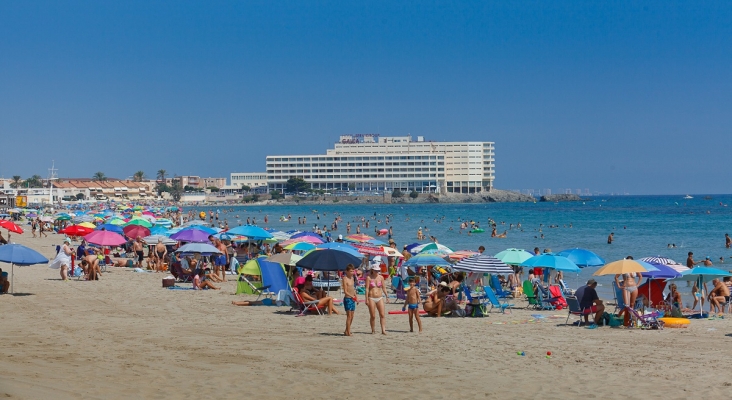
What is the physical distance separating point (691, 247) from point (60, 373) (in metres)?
36.7

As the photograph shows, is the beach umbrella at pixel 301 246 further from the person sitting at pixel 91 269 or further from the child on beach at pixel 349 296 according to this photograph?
the child on beach at pixel 349 296

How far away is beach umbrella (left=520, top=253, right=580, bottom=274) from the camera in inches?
618

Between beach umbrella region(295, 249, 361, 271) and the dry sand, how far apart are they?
0.88m

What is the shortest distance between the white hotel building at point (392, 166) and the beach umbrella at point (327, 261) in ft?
503

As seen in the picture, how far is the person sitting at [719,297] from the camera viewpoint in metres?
14.3

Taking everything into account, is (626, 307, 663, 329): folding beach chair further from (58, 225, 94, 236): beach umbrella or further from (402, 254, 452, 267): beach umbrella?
(58, 225, 94, 236): beach umbrella

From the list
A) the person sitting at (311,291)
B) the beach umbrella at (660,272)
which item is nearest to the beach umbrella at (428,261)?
the person sitting at (311,291)

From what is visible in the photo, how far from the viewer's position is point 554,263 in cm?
1575

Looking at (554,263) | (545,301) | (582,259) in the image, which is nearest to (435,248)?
(582,259)

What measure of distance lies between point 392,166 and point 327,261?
511 feet

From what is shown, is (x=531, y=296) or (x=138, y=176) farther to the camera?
(x=138, y=176)

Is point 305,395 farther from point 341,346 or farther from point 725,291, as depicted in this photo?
point 725,291

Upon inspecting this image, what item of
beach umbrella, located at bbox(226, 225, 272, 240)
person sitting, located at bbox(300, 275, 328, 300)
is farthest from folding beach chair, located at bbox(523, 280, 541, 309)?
beach umbrella, located at bbox(226, 225, 272, 240)

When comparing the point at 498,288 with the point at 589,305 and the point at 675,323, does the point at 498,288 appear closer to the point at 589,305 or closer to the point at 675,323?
the point at 589,305
